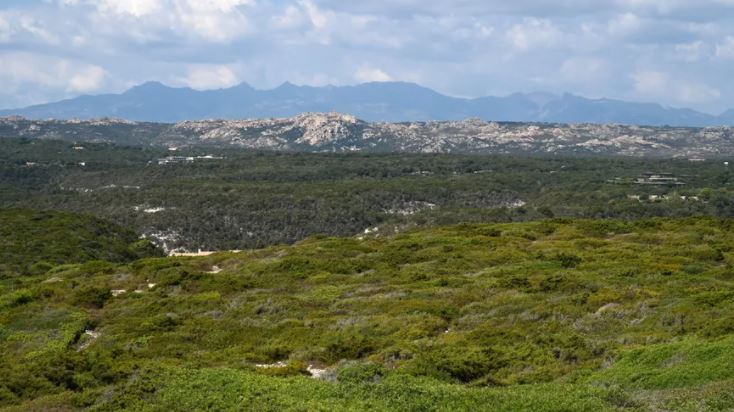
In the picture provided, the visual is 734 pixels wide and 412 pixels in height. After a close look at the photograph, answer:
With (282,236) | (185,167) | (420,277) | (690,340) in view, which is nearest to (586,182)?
(282,236)

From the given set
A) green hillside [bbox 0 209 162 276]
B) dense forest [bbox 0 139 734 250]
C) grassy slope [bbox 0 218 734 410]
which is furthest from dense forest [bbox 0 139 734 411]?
dense forest [bbox 0 139 734 250]

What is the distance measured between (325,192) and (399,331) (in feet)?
308

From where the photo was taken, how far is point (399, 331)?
69.1ft

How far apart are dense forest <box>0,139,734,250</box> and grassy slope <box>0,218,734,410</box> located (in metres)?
50.5

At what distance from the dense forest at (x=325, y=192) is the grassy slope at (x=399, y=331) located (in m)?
50.5

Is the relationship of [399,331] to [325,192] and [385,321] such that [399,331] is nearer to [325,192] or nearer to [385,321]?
[385,321]

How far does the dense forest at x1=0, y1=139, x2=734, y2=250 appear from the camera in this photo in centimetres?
8925

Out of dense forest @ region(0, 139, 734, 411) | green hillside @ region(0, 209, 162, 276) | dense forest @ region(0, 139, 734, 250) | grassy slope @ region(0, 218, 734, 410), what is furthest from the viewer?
dense forest @ region(0, 139, 734, 250)

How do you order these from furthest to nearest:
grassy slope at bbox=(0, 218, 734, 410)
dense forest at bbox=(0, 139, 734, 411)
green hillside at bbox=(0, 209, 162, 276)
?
1. green hillside at bbox=(0, 209, 162, 276)
2. dense forest at bbox=(0, 139, 734, 411)
3. grassy slope at bbox=(0, 218, 734, 410)

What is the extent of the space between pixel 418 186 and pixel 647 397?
365 ft

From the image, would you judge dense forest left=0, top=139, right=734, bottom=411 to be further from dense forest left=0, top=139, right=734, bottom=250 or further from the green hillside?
dense forest left=0, top=139, right=734, bottom=250

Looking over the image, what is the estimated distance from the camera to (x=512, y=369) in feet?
54.5

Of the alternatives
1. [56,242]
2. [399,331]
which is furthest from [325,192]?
[399,331]

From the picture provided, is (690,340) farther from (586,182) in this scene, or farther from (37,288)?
(586,182)
